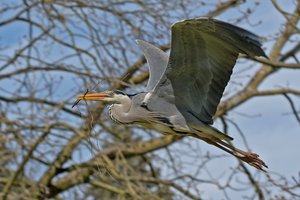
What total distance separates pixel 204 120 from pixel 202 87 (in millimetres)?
197

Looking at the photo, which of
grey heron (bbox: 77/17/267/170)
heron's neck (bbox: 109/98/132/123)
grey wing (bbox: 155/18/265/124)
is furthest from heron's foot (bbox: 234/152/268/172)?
heron's neck (bbox: 109/98/132/123)

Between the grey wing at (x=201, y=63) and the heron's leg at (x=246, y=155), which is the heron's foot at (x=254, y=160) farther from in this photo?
the grey wing at (x=201, y=63)

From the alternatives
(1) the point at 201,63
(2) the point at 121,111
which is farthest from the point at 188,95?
(2) the point at 121,111

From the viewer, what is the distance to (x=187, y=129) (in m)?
4.28

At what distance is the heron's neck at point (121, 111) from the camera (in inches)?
170

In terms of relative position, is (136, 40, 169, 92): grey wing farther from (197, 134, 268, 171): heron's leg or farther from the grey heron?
(197, 134, 268, 171): heron's leg

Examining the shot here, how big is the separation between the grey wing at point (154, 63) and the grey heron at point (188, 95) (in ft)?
0.43

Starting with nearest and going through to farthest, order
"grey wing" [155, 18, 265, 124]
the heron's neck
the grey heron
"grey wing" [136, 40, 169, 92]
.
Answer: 1. "grey wing" [155, 18, 265, 124]
2. the grey heron
3. the heron's neck
4. "grey wing" [136, 40, 169, 92]

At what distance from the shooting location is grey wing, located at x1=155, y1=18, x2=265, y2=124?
3.93 meters

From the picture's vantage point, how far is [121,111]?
4.35 m

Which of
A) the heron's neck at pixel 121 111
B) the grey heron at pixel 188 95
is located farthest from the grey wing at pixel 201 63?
the heron's neck at pixel 121 111

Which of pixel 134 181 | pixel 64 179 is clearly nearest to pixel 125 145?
pixel 134 181

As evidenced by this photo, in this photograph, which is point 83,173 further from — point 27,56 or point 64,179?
point 27,56

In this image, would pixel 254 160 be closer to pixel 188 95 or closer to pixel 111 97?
pixel 188 95
